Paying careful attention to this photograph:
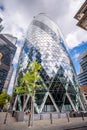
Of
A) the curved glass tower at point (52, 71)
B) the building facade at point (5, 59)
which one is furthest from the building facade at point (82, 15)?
the building facade at point (5, 59)

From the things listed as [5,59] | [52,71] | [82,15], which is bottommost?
[82,15]

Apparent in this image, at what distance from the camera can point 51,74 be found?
4431cm

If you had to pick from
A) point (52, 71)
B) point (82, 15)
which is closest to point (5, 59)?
point (52, 71)

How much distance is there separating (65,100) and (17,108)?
52.7ft

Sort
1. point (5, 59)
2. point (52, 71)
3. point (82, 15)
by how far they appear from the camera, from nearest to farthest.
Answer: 1. point (82, 15)
2. point (52, 71)
3. point (5, 59)

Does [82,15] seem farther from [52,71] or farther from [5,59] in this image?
[5,59]

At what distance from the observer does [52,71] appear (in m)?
45.1

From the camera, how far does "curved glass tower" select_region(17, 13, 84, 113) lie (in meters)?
39.6

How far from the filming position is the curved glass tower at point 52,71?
3956 cm

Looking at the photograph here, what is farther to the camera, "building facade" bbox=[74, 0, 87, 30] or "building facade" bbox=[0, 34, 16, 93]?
"building facade" bbox=[0, 34, 16, 93]

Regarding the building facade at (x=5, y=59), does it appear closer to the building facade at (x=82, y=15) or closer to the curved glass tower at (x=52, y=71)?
the curved glass tower at (x=52, y=71)

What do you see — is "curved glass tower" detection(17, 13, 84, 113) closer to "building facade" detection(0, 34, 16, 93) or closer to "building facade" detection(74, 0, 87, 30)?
"building facade" detection(74, 0, 87, 30)

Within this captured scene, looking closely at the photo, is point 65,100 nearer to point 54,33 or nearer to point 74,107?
point 74,107

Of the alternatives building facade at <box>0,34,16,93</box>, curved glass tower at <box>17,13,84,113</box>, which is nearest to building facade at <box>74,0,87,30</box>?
curved glass tower at <box>17,13,84,113</box>
